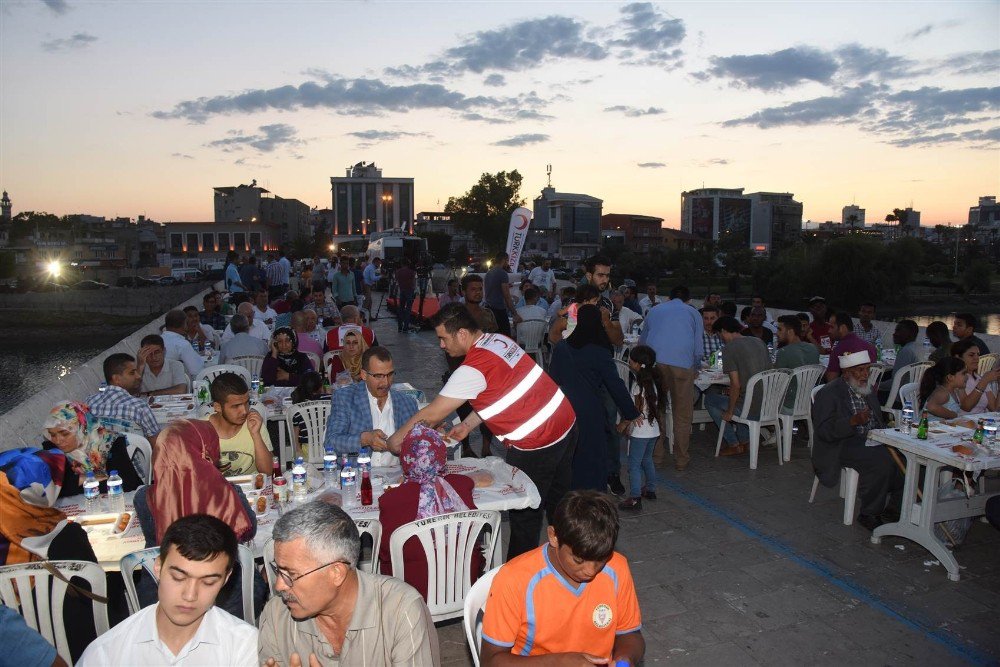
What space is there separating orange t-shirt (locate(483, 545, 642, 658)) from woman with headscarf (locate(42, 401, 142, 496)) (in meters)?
2.71

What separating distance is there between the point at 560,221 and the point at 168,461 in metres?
104

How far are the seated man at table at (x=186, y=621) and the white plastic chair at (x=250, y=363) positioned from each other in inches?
225

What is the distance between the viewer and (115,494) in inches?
144

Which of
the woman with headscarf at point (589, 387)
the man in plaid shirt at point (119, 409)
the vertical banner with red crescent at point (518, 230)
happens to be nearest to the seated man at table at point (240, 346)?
the man in plaid shirt at point (119, 409)

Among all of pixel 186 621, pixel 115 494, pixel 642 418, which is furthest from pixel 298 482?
pixel 642 418

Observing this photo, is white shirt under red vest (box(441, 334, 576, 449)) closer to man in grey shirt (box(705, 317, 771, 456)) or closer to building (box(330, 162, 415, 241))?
man in grey shirt (box(705, 317, 771, 456))

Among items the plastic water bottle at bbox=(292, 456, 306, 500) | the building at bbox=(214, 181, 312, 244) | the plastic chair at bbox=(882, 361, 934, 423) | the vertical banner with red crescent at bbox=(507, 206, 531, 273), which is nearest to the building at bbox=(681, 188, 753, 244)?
the building at bbox=(214, 181, 312, 244)

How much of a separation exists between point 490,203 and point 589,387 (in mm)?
81076

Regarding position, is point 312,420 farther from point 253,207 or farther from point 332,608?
point 253,207

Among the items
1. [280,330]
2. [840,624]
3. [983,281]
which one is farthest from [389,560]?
[983,281]

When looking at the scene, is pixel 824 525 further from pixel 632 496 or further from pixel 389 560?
pixel 389 560

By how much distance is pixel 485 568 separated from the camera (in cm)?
345

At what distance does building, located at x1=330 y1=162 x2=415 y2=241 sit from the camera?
134875 mm

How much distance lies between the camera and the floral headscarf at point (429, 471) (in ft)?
10.5
